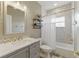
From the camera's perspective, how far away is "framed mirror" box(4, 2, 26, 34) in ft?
7.28

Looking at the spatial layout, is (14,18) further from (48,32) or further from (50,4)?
(50,4)

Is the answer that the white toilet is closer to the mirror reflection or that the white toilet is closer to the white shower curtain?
the white shower curtain

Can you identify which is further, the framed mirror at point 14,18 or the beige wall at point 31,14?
the beige wall at point 31,14

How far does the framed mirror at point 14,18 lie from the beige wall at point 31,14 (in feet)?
1.08

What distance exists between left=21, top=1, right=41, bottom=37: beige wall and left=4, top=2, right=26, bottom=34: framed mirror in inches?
13.0

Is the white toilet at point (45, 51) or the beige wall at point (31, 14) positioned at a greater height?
the beige wall at point (31, 14)

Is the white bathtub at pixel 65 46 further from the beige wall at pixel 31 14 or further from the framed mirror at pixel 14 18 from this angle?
the framed mirror at pixel 14 18

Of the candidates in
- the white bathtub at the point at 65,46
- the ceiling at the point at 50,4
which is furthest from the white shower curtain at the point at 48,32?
the ceiling at the point at 50,4

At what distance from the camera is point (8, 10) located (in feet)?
7.44

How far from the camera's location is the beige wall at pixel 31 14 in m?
3.46

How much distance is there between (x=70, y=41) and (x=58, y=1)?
1.59 metres

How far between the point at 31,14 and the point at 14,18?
126cm

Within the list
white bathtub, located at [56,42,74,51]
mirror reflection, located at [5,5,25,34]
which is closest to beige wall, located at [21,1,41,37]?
mirror reflection, located at [5,5,25,34]

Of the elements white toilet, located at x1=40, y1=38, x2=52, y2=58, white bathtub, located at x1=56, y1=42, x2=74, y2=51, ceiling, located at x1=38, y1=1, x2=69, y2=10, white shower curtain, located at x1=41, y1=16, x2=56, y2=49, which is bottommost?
white toilet, located at x1=40, y1=38, x2=52, y2=58
